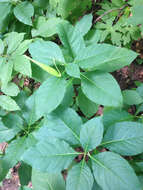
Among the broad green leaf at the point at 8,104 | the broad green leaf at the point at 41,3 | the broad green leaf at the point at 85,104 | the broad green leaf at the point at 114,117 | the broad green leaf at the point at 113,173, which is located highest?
the broad green leaf at the point at 41,3

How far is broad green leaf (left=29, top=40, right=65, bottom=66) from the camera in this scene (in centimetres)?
97

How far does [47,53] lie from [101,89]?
36 centimetres

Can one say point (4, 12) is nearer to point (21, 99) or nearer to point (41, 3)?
point (41, 3)

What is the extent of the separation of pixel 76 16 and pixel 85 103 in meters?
1.00

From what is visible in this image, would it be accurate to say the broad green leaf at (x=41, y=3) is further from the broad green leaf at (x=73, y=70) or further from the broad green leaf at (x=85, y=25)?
the broad green leaf at (x=73, y=70)

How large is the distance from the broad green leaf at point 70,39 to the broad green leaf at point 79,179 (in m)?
0.63

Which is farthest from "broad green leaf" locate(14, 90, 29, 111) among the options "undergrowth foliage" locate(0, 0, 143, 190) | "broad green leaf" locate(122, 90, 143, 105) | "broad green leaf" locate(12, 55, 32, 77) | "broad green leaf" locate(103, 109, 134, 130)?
"broad green leaf" locate(122, 90, 143, 105)

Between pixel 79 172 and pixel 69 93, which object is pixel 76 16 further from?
pixel 79 172

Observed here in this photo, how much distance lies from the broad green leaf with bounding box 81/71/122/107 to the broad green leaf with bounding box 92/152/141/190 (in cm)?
26

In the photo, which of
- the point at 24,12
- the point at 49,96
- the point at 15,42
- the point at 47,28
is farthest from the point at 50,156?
the point at 24,12

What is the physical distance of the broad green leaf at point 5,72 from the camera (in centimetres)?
118

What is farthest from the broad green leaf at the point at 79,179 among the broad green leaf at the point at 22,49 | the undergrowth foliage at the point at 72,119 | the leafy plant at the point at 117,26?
the leafy plant at the point at 117,26

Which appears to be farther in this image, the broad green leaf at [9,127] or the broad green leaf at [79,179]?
the broad green leaf at [9,127]

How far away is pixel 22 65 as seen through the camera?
115 cm
